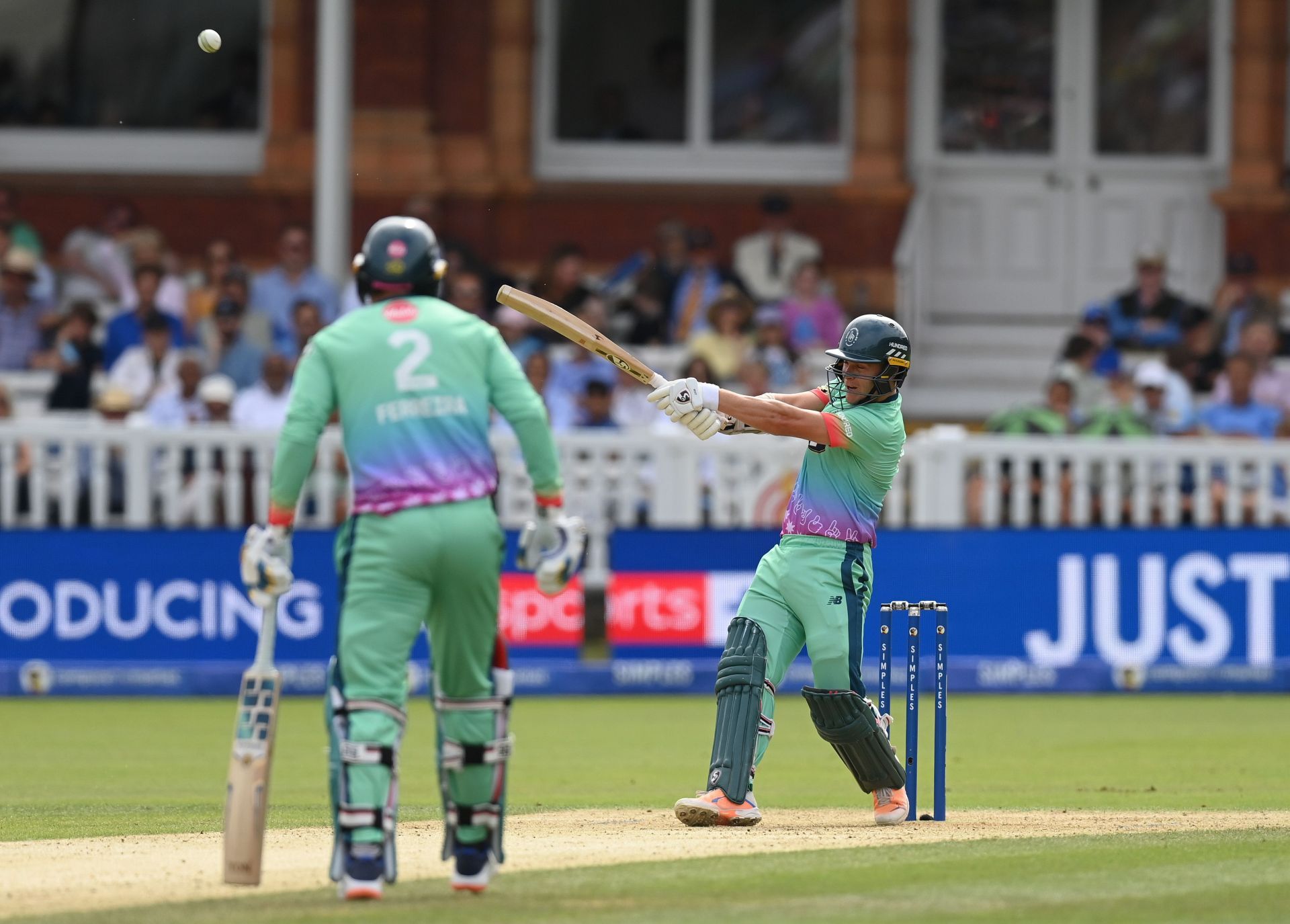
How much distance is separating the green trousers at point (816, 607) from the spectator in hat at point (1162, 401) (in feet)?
26.6

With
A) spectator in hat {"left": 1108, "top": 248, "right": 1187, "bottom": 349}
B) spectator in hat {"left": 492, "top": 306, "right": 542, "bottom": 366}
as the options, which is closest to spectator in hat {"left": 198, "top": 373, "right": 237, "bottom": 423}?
spectator in hat {"left": 492, "top": 306, "right": 542, "bottom": 366}

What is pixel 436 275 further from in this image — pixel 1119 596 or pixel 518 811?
pixel 1119 596

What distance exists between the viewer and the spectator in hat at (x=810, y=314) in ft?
59.7

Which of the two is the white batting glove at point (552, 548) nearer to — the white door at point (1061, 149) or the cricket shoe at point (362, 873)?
the cricket shoe at point (362, 873)

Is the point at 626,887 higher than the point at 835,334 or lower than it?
lower

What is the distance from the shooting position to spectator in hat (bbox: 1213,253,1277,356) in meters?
18.0

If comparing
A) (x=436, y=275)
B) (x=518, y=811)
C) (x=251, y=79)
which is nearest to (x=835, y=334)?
(x=251, y=79)

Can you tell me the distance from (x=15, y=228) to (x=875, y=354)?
12056 mm

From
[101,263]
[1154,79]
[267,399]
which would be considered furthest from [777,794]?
[1154,79]

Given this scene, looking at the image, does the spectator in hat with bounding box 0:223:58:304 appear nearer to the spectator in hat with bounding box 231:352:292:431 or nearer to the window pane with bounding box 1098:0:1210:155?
the spectator in hat with bounding box 231:352:292:431

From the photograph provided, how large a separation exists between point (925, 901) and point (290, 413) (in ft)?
7.56

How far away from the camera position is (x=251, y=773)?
6.89 meters

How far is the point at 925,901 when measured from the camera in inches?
265

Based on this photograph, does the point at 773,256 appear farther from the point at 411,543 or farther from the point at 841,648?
the point at 411,543
